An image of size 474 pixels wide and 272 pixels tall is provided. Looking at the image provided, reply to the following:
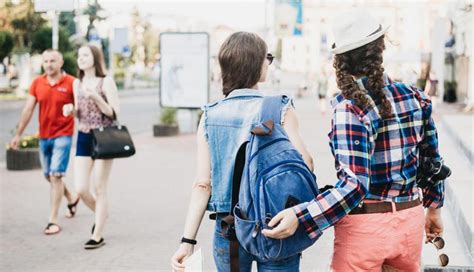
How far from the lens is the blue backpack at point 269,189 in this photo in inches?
106

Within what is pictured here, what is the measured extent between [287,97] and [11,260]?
14.0 feet

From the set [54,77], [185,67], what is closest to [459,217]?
[54,77]

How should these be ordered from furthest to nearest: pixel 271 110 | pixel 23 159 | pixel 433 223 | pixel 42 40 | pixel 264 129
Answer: pixel 42 40 → pixel 23 159 → pixel 433 223 → pixel 271 110 → pixel 264 129

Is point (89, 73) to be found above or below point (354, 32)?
below

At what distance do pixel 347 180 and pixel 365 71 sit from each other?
0.42m

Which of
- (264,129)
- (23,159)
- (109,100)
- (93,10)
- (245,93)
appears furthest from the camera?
(93,10)

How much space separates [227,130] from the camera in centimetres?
298

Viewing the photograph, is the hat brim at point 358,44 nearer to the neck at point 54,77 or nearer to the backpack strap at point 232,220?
the backpack strap at point 232,220

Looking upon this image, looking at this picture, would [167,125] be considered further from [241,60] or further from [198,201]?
[241,60]

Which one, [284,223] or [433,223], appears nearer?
[284,223]

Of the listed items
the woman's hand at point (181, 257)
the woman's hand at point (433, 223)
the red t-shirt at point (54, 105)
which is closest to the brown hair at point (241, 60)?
the woman's hand at point (181, 257)

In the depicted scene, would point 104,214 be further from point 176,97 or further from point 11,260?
point 176,97

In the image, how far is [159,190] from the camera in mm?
10523

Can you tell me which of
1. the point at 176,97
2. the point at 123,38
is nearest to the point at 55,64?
the point at 176,97
